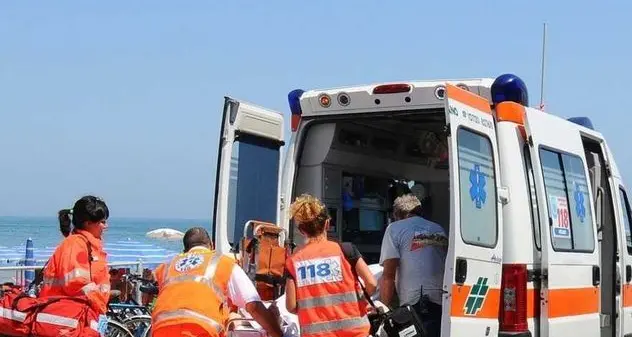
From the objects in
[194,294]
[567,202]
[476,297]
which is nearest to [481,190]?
[476,297]

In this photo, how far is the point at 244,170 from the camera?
24.6 ft

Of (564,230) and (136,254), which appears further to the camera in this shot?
(136,254)

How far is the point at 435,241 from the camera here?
22.3ft

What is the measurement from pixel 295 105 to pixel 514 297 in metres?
2.27

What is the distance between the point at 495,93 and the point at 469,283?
4.42ft

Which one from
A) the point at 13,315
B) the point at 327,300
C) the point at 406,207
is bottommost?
the point at 13,315

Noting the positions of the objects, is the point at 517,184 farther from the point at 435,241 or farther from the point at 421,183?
the point at 421,183

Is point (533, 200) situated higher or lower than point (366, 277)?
higher

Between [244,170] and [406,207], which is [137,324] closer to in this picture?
[244,170]

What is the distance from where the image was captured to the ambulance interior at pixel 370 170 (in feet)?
26.6

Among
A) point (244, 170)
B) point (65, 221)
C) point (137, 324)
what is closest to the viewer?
point (244, 170)

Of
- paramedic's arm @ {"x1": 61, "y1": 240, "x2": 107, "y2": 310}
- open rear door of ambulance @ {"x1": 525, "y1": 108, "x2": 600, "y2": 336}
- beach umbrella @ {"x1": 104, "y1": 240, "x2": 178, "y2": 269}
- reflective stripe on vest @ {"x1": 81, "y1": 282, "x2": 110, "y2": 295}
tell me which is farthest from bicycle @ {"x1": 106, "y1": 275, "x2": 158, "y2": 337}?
beach umbrella @ {"x1": 104, "y1": 240, "x2": 178, "y2": 269}

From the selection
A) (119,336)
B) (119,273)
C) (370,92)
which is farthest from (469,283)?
(119,273)

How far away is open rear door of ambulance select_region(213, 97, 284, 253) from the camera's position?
722cm
